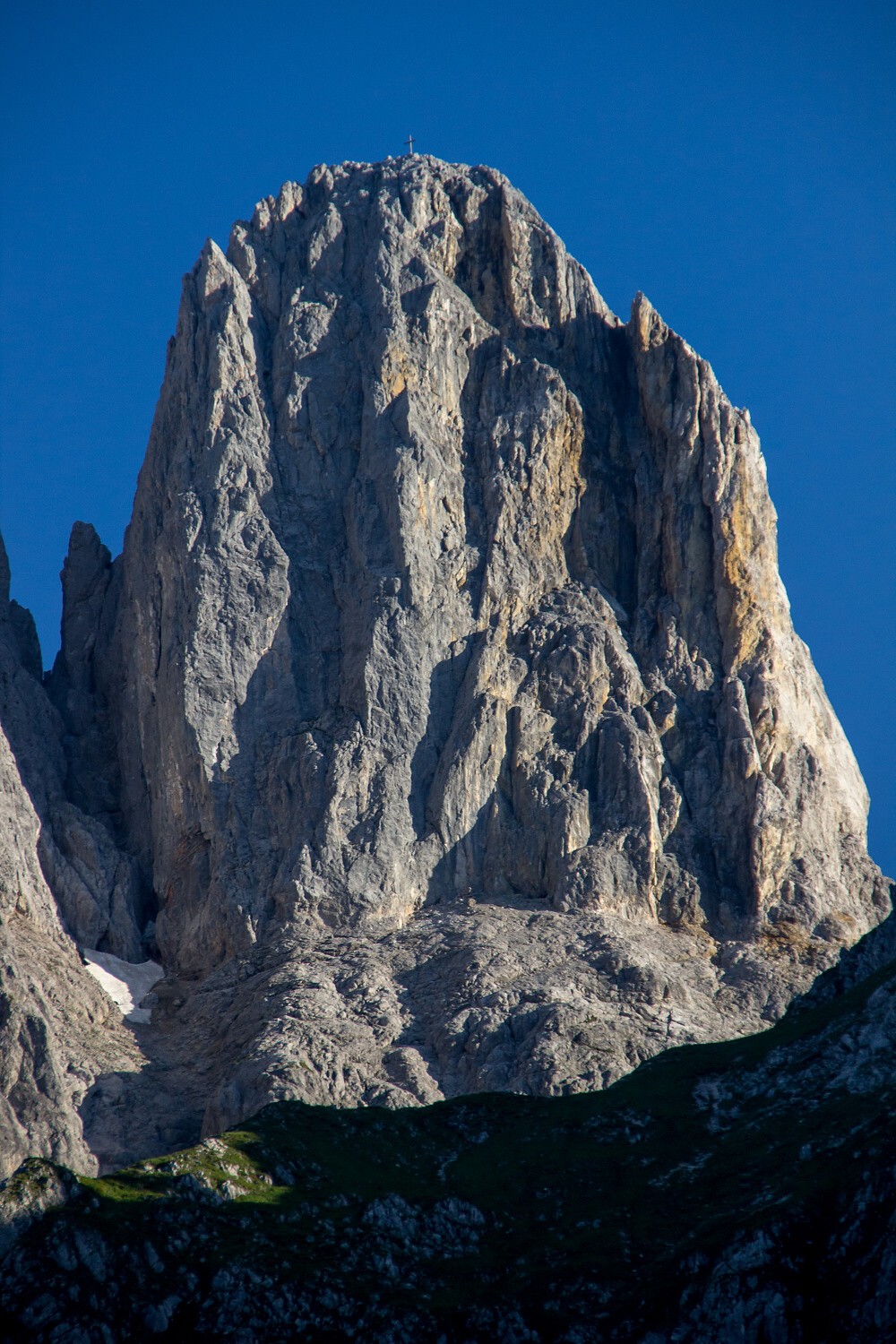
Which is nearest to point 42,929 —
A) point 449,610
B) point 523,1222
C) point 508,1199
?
point 449,610

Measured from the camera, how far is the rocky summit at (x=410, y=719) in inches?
3691

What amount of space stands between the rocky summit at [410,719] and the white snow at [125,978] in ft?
1.49

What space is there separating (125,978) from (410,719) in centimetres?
2241

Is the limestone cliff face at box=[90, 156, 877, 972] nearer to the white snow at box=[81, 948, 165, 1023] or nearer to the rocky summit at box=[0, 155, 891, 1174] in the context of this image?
the rocky summit at box=[0, 155, 891, 1174]

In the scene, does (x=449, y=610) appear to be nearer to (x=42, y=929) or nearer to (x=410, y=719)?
(x=410, y=719)

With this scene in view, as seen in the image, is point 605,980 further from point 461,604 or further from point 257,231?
point 257,231

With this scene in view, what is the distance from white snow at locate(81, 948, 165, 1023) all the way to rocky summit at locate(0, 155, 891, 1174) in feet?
1.49

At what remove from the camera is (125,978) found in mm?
104000

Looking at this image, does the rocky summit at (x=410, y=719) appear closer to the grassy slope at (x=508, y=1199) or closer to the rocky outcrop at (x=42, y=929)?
the rocky outcrop at (x=42, y=929)

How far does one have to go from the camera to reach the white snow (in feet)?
332

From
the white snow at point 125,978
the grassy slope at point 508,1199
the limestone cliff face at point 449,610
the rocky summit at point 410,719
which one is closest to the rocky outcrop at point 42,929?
the rocky summit at point 410,719

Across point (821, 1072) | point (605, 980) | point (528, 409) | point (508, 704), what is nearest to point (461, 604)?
point (508, 704)

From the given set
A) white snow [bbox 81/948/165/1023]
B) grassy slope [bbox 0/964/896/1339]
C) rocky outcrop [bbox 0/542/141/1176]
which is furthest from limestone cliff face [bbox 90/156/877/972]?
grassy slope [bbox 0/964/896/1339]

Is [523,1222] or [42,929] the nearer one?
[523,1222]
